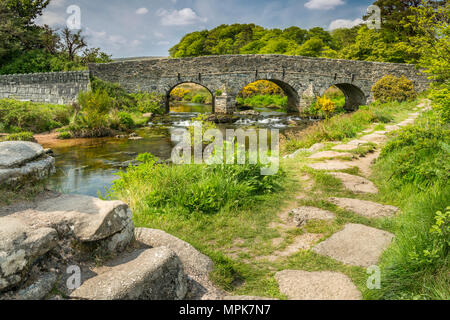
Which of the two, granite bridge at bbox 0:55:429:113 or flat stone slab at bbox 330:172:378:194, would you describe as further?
granite bridge at bbox 0:55:429:113

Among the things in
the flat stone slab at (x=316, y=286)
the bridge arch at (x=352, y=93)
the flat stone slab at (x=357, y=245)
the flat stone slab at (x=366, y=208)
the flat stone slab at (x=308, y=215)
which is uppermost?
the bridge arch at (x=352, y=93)

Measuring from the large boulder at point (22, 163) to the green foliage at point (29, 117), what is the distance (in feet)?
37.4

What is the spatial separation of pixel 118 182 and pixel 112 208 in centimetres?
346

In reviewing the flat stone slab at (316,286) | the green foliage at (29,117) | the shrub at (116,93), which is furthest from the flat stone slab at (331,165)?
the shrub at (116,93)

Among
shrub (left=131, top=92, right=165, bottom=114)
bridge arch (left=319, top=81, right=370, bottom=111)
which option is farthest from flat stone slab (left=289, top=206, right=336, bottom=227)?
bridge arch (left=319, top=81, right=370, bottom=111)

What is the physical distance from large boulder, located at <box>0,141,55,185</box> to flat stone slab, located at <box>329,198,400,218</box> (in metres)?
3.59

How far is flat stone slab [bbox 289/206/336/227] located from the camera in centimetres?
391

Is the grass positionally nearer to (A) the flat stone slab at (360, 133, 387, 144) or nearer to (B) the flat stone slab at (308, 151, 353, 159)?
(A) the flat stone slab at (360, 133, 387, 144)

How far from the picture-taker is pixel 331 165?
6270mm

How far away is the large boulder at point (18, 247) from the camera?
169 centimetres

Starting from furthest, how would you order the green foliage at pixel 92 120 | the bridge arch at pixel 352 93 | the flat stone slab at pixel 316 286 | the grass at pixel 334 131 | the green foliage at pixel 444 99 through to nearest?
the bridge arch at pixel 352 93 → the green foliage at pixel 92 120 → the grass at pixel 334 131 → the green foliage at pixel 444 99 → the flat stone slab at pixel 316 286

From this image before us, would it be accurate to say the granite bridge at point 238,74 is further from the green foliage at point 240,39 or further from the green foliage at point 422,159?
the green foliage at point 240,39

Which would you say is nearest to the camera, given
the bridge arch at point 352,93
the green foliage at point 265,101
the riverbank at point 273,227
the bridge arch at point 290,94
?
the riverbank at point 273,227

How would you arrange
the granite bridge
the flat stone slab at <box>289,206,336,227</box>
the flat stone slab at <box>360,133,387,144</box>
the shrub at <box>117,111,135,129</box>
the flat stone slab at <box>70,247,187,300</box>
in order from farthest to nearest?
the granite bridge, the shrub at <box>117,111,135,129</box>, the flat stone slab at <box>360,133,387,144</box>, the flat stone slab at <box>289,206,336,227</box>, the flat stone slab at <box>70,247,187,300</box>
